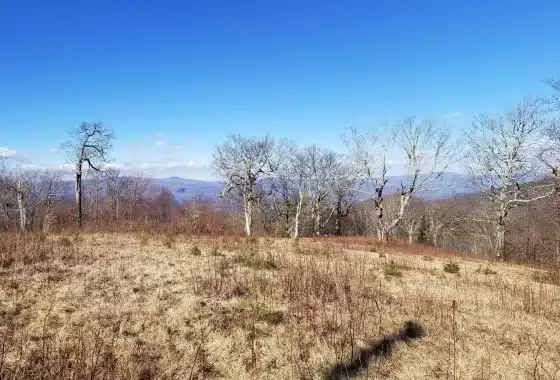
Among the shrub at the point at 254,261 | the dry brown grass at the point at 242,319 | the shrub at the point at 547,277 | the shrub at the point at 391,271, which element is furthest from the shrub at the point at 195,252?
the shrub at the point at 547,277

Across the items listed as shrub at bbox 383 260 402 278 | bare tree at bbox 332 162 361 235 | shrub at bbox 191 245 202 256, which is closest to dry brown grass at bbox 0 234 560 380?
shrub at bbox 383 260 402 278

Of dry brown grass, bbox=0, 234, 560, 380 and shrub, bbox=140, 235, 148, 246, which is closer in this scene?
dry brown grass, bbox=0, 234, 560, 380

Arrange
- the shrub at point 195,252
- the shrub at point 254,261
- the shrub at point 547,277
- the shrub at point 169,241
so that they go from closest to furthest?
the shrub at point 254,261, the shrub at point 195,252, the shrub at point 547,277, the shrub at point 169,241

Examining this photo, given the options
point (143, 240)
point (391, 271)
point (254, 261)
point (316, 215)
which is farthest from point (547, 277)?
point (316, 215)

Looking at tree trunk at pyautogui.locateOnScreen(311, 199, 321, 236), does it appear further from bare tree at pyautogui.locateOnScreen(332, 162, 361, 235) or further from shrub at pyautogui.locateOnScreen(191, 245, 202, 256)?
shrub at pyautogui.locateOnScreen(191, 245, 202, 256)

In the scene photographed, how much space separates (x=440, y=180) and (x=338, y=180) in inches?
656

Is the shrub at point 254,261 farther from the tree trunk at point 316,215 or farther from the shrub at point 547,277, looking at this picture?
the tree trunk at point 316,215

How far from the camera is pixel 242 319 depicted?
5.68m

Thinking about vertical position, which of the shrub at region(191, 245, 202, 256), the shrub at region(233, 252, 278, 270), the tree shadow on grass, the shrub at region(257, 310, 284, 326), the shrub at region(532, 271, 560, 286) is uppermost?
the shrub at region(191, 245, 202, 256)

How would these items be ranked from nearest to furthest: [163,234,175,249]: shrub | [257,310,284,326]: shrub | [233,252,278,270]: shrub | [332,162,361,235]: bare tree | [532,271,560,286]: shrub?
[257,310,284,326]: shrub < [233,252,278,270]: shrub < [532,271,560,286]: shrub < [163,234,175,249]: shrub < [332,162,361,235]: bare tree

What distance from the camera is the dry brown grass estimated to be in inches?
178

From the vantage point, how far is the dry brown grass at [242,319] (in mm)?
4527

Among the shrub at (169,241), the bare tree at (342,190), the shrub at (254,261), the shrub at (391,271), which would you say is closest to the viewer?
the shrub at (254,261)

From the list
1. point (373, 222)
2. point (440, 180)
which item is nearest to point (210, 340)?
point (440, 180)
